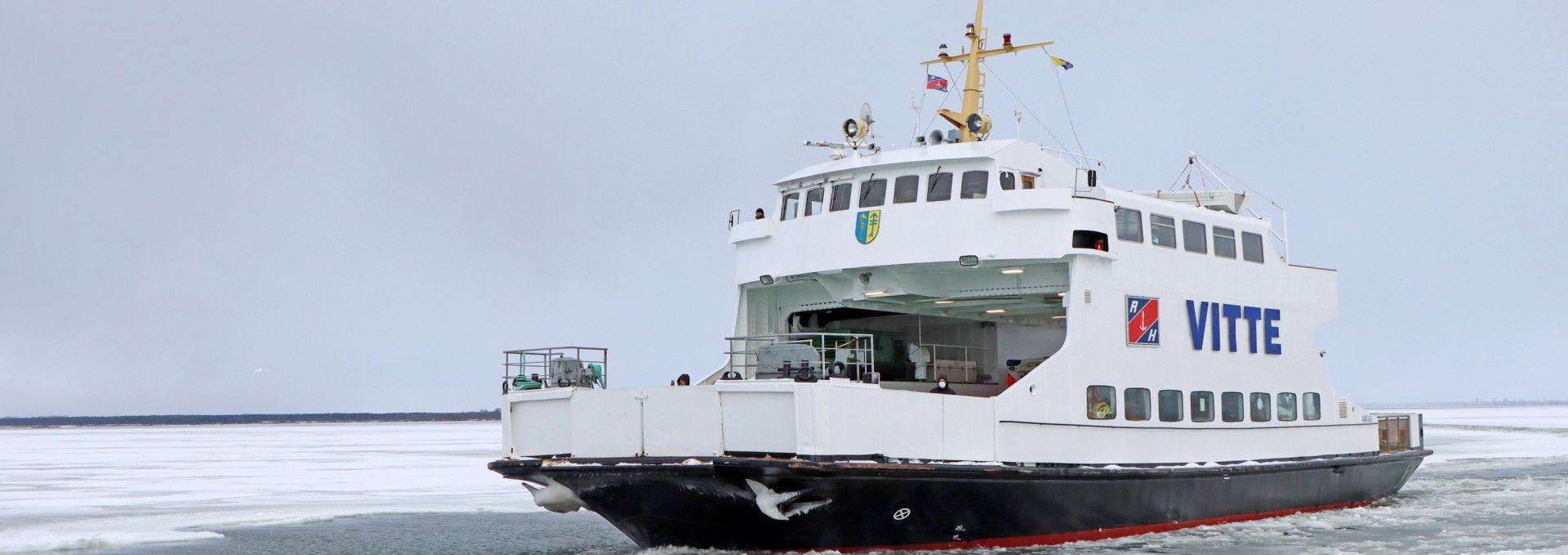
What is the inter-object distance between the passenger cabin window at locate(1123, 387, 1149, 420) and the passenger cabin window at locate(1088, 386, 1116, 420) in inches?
10.0

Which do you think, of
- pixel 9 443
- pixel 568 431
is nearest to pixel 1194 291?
pixel 568 431

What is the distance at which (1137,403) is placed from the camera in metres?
15.4

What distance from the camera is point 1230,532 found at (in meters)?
16.2

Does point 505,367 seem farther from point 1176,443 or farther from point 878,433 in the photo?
point 1176,443

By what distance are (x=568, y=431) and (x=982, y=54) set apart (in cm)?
774

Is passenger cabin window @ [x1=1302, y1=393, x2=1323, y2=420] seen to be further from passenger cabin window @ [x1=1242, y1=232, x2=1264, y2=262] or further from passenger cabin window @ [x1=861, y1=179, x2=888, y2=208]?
passenger cabin window @ [x1=861, y1=179, x2=888, y2=208]

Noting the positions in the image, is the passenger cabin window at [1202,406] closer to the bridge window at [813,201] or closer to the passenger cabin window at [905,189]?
the passenger cabin window at [905,189]

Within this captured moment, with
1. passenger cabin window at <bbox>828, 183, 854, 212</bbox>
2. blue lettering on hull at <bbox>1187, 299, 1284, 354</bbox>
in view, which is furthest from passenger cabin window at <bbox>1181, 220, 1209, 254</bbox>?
passenger cabin window at <bbox>828, 183, 854, 212</bbox>

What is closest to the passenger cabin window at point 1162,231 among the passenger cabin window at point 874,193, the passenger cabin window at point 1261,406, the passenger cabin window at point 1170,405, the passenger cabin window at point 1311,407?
the passenger cabin window at point 1170,405

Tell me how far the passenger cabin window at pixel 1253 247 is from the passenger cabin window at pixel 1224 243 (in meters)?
0.30

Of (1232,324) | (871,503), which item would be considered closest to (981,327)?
(1232,324)

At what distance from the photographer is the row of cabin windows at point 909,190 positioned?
49.1 feet

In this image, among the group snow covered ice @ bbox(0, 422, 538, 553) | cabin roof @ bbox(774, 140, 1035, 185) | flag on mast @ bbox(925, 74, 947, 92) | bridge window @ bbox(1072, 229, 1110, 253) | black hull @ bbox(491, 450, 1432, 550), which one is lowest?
snow covered ice @ bbox(0, 422, 538, 553)

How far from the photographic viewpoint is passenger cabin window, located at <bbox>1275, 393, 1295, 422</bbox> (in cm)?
1803
